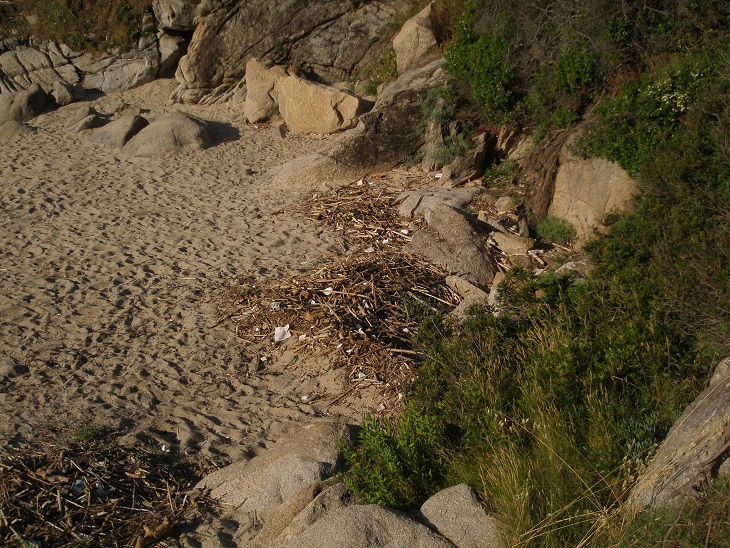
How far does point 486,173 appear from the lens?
10.9 metres

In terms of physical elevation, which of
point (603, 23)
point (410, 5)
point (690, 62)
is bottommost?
point (690, 62)

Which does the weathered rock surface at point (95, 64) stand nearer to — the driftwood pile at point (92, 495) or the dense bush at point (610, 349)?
the dense bush at point (610, 349)

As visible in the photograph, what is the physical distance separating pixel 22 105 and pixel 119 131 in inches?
102

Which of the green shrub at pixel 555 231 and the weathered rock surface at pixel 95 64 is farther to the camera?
the weathered rock surface at pixel 95 64

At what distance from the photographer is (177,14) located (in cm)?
1515

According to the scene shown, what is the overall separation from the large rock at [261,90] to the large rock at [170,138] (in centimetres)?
125

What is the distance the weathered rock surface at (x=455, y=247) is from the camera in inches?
332

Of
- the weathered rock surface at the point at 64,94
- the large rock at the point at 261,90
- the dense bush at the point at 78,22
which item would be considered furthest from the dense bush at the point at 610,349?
the dense bush at the point at 78,22

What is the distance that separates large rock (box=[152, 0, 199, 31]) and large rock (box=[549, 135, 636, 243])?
9816mm

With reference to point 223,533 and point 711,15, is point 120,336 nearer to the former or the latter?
point 223,533

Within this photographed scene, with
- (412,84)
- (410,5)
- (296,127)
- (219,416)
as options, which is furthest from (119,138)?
(219,416)

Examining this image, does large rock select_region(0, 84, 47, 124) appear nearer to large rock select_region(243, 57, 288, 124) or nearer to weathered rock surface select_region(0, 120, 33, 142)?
weathered rock surface select_region(0, 120, 33, 142)

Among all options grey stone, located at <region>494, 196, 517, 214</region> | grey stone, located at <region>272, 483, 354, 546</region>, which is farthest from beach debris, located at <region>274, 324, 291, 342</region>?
grey stone, located at <region>494, 196, 517, 214</region>

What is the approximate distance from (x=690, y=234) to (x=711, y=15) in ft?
13.3
